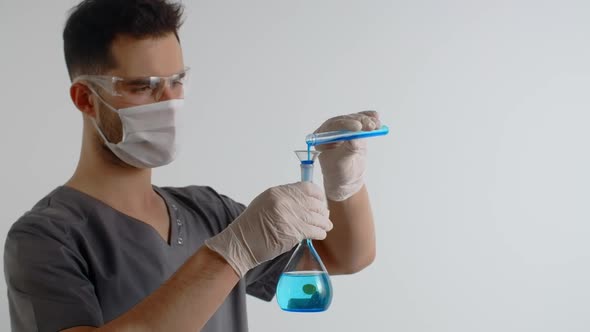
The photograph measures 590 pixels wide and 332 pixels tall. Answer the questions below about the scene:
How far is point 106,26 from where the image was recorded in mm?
1549

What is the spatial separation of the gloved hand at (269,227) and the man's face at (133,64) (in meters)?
0.34

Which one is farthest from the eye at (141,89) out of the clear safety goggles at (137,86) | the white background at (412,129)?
the white background at (412,129)

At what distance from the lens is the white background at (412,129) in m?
2.91

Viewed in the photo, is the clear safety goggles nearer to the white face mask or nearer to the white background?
the white face mask

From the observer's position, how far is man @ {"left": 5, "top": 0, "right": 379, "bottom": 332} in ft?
4.42

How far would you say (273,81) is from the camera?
10.1ft

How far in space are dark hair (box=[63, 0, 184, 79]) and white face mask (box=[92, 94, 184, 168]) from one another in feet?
0.30

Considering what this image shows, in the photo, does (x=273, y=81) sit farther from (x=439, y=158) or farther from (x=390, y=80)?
(x=439, y=158)

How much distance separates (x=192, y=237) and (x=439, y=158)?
1.79 m

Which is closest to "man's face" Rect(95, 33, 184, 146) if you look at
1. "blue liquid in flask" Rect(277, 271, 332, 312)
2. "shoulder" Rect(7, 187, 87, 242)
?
"shoulder" Rect(7, 187, 87, 242)

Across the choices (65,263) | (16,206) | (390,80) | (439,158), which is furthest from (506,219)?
(65,263)

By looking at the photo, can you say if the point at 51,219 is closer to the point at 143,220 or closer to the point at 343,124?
the point at 143,220

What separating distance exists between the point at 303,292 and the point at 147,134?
1.51 ft

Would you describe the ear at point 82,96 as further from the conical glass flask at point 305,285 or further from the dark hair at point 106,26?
the conical glass flask at point 305,285
